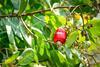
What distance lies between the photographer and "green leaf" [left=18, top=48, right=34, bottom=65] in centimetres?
105

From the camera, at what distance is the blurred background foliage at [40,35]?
112 centimetres

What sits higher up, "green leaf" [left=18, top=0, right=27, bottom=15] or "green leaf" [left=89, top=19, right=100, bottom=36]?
"green leaf" [left=18, top=0, right=27, bottom=15]

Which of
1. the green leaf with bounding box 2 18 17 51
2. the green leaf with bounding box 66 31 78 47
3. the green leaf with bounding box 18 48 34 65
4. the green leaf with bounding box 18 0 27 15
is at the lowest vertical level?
the green leaf with bounding box 18 48 34 65

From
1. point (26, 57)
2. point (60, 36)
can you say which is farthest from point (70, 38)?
point (26, 57)

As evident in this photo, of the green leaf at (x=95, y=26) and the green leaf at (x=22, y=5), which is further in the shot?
the green leaf at (x=95, y=26)

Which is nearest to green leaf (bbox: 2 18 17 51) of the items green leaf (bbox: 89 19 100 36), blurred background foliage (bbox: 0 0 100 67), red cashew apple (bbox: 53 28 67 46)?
blurred background foliage (bbox: 0 0 100 67)

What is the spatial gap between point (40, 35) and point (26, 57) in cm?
14

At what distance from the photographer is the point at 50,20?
1287 mm

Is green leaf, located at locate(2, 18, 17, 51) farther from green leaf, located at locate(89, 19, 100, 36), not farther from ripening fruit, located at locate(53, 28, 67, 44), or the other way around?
green leaf, located at locate(89, 19, 100, 36)

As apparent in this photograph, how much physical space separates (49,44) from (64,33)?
0.31 ft

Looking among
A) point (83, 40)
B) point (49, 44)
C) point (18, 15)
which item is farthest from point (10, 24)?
point (83, 40)

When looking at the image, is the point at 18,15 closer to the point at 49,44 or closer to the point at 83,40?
the point at 49,44

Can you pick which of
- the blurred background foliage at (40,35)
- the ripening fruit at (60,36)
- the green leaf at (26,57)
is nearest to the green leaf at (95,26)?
the blurred background foliage at (40,35)

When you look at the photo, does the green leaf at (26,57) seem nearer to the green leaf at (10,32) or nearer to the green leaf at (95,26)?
the green leaf at (10,32)
